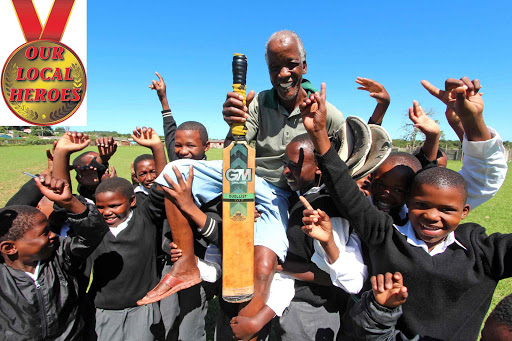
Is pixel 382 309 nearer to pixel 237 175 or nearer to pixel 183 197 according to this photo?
pixel 237 175

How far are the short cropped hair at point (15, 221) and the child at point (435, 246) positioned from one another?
1.87 metres

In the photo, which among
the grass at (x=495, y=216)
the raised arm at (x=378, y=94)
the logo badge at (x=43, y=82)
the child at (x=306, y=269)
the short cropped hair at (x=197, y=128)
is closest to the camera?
the child at (x=306, y=269)

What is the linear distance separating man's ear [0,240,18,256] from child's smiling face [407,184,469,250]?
2.55 meters

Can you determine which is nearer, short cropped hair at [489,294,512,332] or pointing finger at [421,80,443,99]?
short cropped hair at [489,294,512,332]

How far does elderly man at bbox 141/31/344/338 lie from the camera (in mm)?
2070

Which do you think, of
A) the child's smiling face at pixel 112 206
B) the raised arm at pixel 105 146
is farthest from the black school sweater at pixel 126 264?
the raised arm at pixel 105 146

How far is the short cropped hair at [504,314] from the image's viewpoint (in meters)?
1.25

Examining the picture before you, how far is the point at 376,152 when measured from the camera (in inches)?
79.7

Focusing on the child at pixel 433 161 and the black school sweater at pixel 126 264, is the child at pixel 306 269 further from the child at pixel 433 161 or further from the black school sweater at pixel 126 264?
the black school sweater at pixel 126 264

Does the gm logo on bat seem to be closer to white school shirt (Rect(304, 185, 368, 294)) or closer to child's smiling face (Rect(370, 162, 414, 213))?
white school shirt (Rect(304, 185, 368, 294))

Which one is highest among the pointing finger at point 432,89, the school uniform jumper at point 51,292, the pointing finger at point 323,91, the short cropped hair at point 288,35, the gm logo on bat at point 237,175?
the short cropped hair at point 288,35

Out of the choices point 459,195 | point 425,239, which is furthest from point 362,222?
point 459,195

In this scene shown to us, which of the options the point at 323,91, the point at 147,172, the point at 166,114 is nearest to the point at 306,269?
the point at 323,91

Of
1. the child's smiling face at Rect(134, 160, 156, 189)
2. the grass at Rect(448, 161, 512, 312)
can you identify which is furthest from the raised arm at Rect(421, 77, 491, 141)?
the grass at Rect(448, 161, 512, 312)
